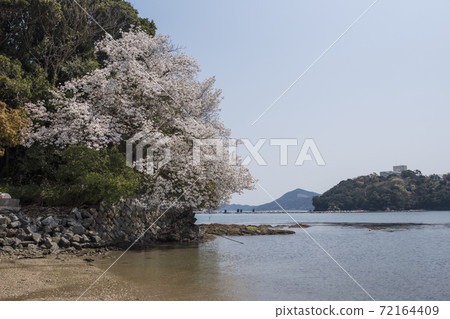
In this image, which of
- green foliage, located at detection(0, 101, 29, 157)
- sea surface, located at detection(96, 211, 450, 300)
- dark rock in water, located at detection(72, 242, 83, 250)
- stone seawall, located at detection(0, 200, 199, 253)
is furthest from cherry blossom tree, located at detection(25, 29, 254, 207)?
dark rock in water, located at detection(72, 242, 83, 250)

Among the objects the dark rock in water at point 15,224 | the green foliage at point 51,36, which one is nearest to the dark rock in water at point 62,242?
the dark rock in water at point 15,224

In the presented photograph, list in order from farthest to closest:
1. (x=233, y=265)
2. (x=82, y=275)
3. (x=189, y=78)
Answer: (x=189, y=78), (x=233, y=265), (x=82, y=275)

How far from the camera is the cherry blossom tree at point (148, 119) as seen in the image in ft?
65.0

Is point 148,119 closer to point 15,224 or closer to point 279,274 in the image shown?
point 15,224

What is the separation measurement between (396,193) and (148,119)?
9310 cm

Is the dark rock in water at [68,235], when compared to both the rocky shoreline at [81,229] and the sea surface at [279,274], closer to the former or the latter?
the rocky shoreline at [81,229]

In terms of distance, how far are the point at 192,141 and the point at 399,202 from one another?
92503mm

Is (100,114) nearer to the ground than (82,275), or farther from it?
farther from it

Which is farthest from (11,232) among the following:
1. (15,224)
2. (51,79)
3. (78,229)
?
(51,79)

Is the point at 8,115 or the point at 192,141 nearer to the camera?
the point at 8,115

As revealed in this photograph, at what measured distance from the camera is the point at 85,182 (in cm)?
1847

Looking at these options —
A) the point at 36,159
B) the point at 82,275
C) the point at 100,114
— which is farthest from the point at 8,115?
the point at 82,275

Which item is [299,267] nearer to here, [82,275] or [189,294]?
[189,294]

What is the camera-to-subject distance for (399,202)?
331 feet
